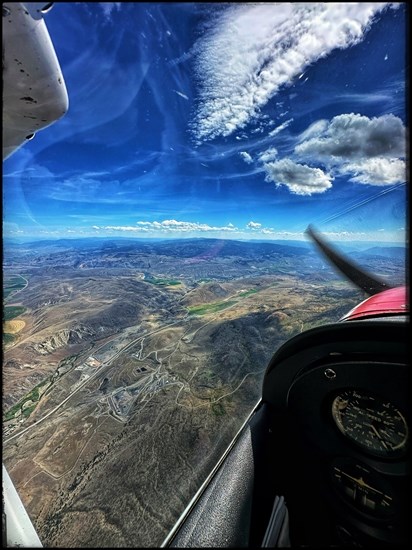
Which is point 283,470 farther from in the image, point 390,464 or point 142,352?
point 142,352

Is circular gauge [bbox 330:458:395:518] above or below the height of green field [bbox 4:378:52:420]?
above

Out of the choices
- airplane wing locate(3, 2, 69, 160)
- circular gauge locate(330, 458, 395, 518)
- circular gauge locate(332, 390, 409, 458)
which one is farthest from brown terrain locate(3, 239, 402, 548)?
airplane wing locate(3, 2, 69, 160)

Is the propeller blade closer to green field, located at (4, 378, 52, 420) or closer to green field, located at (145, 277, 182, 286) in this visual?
green field, located at (4, 378, 52, 420)

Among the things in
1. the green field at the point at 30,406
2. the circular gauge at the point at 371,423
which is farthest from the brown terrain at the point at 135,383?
the circular gauge at the point at 371,423

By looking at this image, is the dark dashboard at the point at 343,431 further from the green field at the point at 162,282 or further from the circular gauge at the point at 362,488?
the green field at the point at 162,282

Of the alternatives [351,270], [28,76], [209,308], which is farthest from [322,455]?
[209,308]

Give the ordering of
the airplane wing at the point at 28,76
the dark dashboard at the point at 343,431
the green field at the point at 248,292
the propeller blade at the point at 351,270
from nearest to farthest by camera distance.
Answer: the airplane wing at the point at 28,76 < the dark dashboard at the point at 343,431 < the propeller blade at the point at 351,270 < the green field at the point at 248,292
